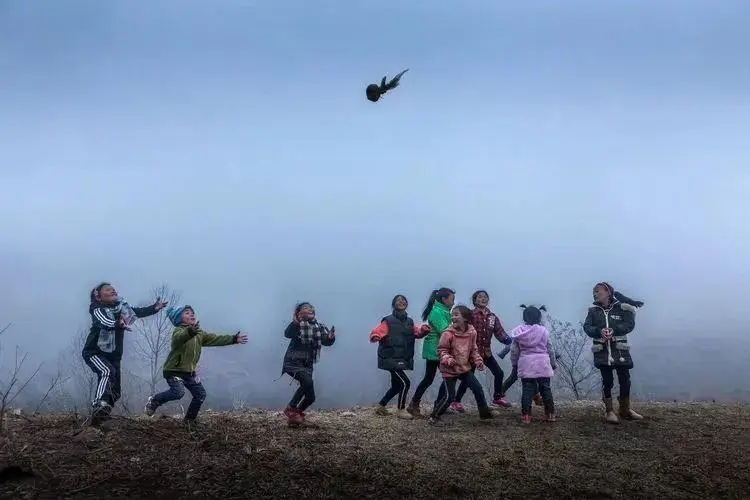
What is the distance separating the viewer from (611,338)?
30.2ft

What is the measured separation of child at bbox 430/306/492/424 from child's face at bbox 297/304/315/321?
2.13 meters

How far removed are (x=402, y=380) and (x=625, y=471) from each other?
13.1 ft

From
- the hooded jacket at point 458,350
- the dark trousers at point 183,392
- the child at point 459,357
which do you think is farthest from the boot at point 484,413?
the dark trousers at point 183,392

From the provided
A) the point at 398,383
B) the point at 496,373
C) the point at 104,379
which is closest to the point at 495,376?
the point at 496,373

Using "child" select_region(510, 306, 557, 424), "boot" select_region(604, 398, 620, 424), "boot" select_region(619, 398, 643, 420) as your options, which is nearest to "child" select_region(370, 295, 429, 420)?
"child" select_region(510, 306, 557, 424)

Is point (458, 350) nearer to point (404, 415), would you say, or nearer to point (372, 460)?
point (404, 415)

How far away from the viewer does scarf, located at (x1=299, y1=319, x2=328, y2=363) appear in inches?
348

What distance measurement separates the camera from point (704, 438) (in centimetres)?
848

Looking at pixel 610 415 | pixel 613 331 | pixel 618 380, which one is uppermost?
pixel 613 331

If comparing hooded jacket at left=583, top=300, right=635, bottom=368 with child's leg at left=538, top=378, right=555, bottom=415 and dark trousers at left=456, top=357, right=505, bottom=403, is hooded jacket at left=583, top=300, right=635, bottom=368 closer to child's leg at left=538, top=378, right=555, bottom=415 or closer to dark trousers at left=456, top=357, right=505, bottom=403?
child's leg at left=538, top=378, right=555, bottom=415

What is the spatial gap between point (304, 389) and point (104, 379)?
2893 mm

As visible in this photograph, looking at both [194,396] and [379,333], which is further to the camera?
[379,333]

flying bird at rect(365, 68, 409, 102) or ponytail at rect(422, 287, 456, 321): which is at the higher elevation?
flying bird at rect(365, 68, 409, 102)

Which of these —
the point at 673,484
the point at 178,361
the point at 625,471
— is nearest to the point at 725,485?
the point at 673,484
